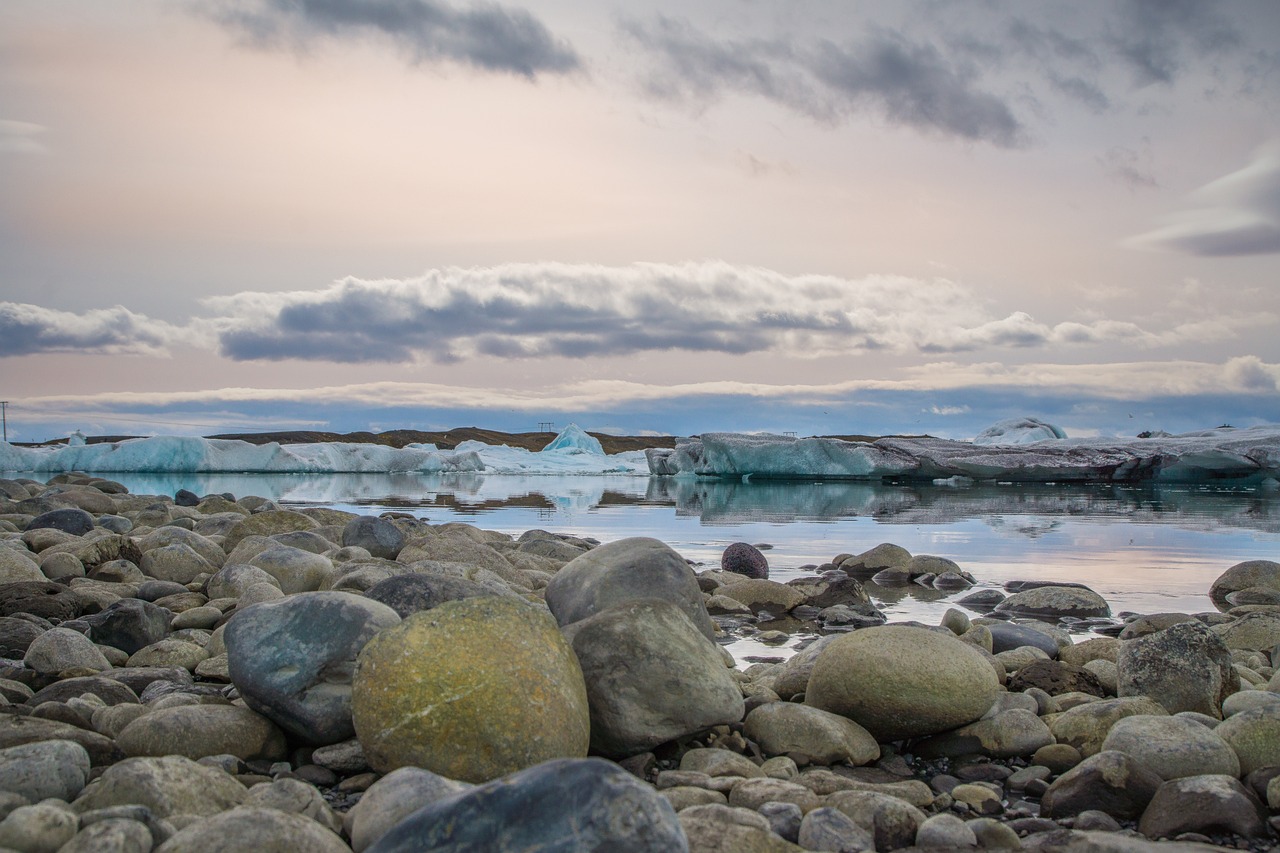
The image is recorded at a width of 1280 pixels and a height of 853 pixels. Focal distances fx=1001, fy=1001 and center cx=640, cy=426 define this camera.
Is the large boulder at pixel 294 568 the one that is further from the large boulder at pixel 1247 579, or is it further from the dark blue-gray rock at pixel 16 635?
the large boulder at pixel 1247 579

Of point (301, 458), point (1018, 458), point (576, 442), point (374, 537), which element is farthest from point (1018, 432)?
point (374, 537)

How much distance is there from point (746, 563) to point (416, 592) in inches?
274

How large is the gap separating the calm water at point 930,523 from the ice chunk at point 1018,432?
11233mm

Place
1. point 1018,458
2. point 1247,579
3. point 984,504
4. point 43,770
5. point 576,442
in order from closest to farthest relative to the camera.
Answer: point 43,770 → point 1247,579 → point 984,504 → point 1018,458 → point 576,442

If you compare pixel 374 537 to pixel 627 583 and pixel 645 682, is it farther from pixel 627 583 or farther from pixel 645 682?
pixel 645 682

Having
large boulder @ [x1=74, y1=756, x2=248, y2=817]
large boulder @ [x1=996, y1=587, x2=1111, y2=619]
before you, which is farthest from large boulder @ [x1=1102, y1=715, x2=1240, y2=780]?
large boulder @ [x1=996, y1=587, x2=1111, y2=619]

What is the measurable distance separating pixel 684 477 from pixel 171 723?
1789 inches

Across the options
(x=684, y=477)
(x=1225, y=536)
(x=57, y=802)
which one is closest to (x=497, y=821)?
(x=57, y=802)

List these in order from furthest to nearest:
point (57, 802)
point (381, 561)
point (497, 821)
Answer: point (381, 561) → point (57, 802) → point (497, 821)

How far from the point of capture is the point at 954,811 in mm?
4188

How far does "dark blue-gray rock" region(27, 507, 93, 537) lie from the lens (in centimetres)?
1088

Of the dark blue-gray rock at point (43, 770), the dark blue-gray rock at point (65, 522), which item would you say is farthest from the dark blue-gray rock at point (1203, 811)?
the dark blue-gray rock at point (65, 522)

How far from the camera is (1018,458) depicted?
38062 millimetres

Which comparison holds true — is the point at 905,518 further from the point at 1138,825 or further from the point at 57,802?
the point at 57,802
